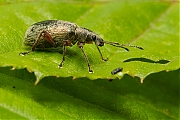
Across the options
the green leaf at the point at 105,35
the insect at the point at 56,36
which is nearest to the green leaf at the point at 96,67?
the green leaf at the point at 105,35

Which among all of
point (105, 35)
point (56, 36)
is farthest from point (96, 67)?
point (105, 35)

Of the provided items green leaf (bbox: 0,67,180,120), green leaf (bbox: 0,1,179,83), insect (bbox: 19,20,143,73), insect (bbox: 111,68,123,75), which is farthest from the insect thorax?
insect (bbox: 111,68,123,75)

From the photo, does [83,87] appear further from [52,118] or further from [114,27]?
[114,27]

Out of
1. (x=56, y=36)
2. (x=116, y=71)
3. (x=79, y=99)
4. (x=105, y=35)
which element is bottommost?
(x=79, y=99)

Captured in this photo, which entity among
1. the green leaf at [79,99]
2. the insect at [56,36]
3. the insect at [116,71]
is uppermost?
the insect at [56,36]

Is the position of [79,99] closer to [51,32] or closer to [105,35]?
[51,32]

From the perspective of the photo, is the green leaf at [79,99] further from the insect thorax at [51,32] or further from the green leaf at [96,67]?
the insect thorax at [51,32]

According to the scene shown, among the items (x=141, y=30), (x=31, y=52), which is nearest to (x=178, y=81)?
(x=141, y=30)

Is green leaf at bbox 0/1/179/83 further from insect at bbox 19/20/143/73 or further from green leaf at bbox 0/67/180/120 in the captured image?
green leaf at bbox 0/67/180/120
